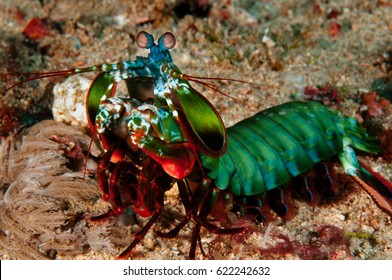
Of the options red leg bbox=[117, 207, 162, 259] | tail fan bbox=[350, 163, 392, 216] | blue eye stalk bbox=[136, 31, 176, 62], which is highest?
blue eye stalk bbox=[136, 31, 176, 62]

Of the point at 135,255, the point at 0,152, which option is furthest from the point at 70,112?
the point at 135,255

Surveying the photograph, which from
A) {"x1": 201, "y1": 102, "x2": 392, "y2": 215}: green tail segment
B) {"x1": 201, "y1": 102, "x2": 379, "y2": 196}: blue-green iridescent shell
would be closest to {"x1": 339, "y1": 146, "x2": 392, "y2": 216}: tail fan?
{"x1": 201, "y1": 102, "x2": 392, "y2": 215}: green tail segment

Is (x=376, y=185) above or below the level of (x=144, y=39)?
below

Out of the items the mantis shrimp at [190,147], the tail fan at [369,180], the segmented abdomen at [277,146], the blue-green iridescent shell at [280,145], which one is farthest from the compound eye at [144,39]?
the tail fan at [369,180]

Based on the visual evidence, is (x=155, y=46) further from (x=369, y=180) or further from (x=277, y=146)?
(x=369, y=180)

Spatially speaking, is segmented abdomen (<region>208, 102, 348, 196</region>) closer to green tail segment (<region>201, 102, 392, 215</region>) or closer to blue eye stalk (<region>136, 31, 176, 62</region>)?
green tail segment (<region>201, 102, 392, 215</region>)

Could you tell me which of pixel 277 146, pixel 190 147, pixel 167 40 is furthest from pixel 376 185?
pixel 167 40

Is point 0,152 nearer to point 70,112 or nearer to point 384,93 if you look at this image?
point 70,112
